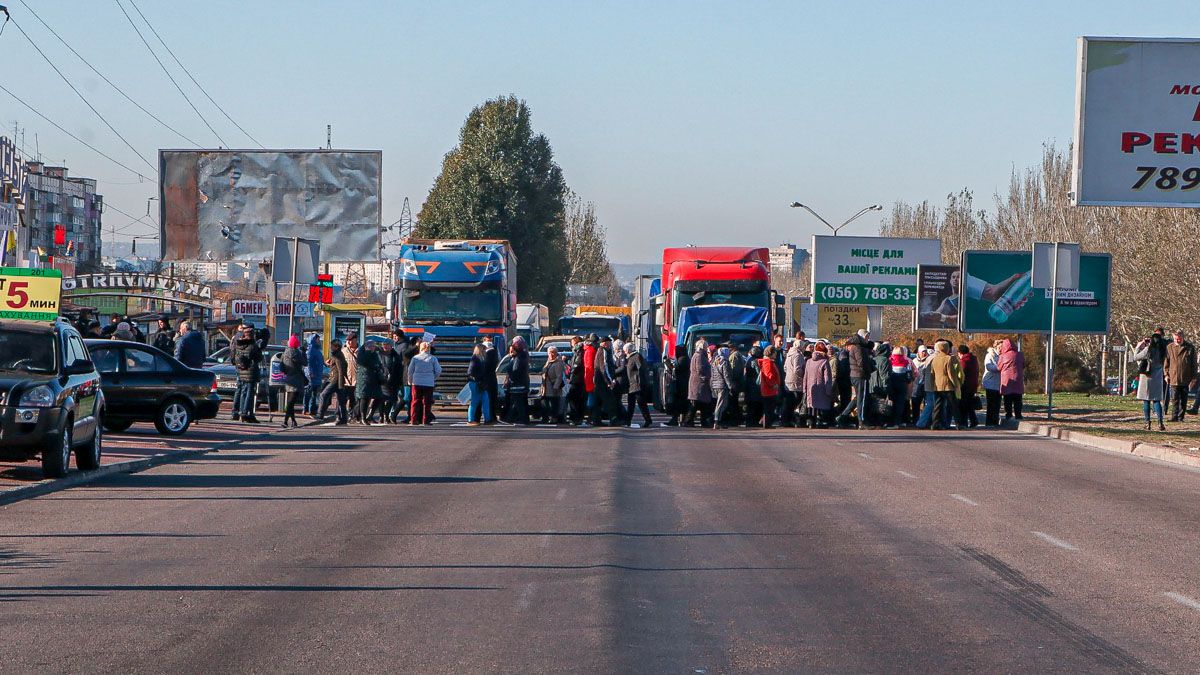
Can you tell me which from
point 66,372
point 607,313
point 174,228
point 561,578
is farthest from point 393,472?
point 607,313

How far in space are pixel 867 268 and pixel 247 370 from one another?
2864cm

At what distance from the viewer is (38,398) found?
48.1 feet

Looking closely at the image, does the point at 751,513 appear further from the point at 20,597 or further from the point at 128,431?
the point at 128,431

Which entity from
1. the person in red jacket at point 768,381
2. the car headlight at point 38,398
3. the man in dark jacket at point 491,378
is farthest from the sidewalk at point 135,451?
the person in red jacket at point 768,381

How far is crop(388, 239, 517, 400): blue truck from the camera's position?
33.5 metres

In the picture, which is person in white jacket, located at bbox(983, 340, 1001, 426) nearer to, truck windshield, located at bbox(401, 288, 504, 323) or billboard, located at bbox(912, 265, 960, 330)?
truck windshield, located at bbox(401, 288, 504, 323)

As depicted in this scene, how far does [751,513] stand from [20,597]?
658cm

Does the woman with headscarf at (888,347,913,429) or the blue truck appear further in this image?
the blue truck

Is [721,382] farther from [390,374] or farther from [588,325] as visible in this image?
[588,325]

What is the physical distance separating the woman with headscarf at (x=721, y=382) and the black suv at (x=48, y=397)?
13.5m

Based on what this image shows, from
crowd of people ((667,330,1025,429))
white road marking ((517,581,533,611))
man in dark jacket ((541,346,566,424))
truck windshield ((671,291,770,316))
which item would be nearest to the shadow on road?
white road marking ((517,581,533,611))

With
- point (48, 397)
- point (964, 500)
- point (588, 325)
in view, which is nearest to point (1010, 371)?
point (964, 500)

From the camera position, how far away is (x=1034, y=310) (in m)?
37.9

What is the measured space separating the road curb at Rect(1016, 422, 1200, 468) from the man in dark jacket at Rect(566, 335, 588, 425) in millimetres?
8583
